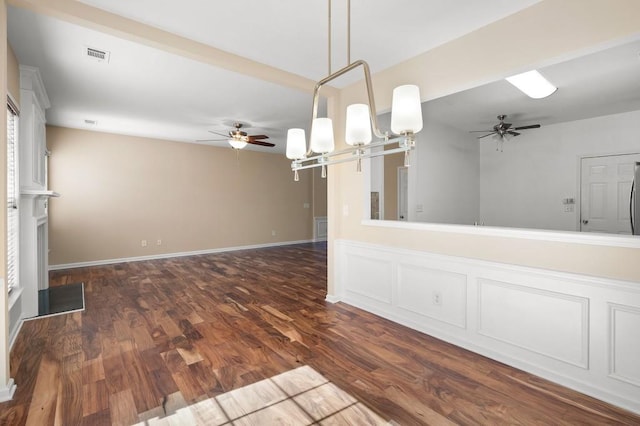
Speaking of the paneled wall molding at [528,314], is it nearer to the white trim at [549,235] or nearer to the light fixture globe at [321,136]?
the white trim at [549,235]

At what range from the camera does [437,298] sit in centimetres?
280

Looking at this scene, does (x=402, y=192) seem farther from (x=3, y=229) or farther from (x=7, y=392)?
(x=7, y=392)

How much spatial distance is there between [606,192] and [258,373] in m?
6.04

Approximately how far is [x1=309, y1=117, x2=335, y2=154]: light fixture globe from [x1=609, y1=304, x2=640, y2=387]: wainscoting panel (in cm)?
205

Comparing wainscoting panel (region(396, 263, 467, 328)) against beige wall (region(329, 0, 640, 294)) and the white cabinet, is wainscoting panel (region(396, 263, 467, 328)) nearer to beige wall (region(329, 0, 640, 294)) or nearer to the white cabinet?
beige wall (region(329, 0, 640, 294))

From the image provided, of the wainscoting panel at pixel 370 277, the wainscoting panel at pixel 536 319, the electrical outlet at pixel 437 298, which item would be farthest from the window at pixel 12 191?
the wainscoting panel at pixel 536 319

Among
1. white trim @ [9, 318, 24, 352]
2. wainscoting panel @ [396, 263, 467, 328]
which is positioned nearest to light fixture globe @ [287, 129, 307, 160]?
wainscoting panel @ [396, 263, 467, 328]

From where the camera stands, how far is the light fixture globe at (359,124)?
1646 millimetres

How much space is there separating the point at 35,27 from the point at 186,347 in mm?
3006

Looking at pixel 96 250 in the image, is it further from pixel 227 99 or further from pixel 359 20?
pixel 359 20

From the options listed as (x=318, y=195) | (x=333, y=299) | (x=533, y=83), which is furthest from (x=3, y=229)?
(x=318, y=195)

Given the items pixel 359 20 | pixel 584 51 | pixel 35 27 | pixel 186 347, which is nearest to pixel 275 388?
pixel 186 347

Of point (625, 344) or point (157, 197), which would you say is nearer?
point (625, 344)

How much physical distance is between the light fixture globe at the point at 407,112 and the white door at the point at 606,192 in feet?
17.8
